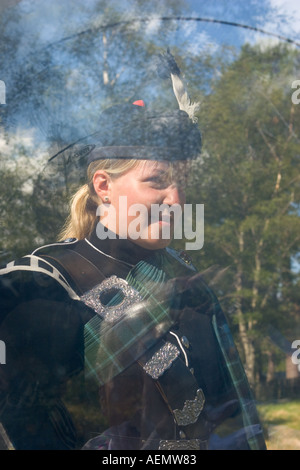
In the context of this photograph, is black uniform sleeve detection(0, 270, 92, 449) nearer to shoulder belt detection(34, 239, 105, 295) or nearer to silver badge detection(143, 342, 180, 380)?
shoulder belt detection(34, 239, 105, 295)

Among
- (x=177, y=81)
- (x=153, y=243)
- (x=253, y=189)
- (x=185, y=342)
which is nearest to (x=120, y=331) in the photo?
(x=185, y=342)

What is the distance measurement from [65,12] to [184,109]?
0.76 meters

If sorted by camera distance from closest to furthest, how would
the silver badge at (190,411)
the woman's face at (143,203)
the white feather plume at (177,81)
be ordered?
the silver badge at (190,411) < the woman's face at (143,203) < the white feather plume at (177,81)

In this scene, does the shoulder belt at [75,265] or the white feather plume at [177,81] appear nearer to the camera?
the shoulder belt at [75,265]

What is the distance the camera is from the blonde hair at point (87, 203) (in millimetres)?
2230

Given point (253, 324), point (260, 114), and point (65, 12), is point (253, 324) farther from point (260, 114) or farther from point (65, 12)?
point (65, 12)

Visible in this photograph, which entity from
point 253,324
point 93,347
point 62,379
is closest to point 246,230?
point 253,324

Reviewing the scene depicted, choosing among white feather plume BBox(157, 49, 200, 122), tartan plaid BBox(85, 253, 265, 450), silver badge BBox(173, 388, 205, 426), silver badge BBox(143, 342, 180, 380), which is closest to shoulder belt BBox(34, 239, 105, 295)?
tartan plaid BBox(85, 253, 265, 450)

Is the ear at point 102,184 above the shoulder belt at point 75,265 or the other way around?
above

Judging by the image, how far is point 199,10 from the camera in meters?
2.51

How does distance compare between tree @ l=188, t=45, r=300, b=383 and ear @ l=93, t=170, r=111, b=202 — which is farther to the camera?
tree @ l=188, t=45, r=300, b=383

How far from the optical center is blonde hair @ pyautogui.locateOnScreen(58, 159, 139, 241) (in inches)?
87.8

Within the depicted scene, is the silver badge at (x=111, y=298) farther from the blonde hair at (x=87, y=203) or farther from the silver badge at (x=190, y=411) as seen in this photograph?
the silver badge at (x=190, y=411)

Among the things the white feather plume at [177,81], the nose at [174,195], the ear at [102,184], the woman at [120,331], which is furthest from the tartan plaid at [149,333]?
the white feather plume at [177,81]
